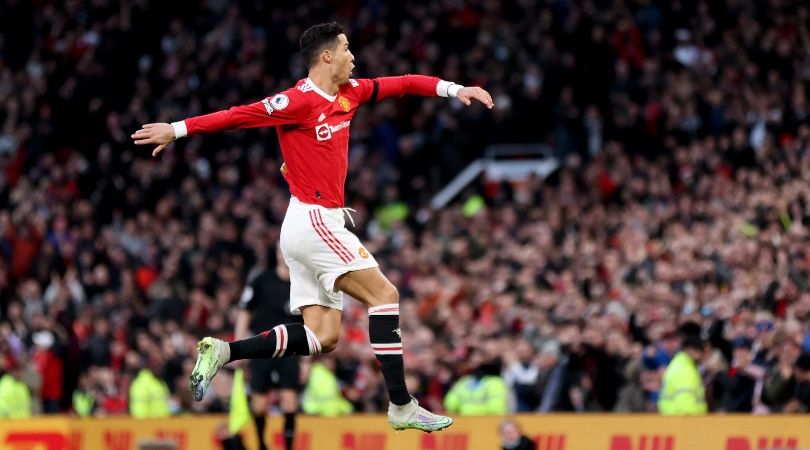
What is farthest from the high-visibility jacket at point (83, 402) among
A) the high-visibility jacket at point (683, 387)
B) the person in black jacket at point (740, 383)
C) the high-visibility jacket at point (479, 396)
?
the person in black jacket at point (740, 383)

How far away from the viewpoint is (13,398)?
60.0 ft

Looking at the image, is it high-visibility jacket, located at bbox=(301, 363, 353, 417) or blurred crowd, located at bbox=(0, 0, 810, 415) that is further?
high-visibility jacket, located at bbox=(301, 363, 353, 417)

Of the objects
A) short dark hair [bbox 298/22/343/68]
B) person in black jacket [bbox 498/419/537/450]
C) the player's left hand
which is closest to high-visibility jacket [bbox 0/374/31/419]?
person in black jacket [bbox 498/419/537/450]

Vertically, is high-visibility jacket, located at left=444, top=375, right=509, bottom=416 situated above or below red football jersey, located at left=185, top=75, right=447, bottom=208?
below

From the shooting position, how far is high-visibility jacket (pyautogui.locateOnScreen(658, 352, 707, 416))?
1452cm

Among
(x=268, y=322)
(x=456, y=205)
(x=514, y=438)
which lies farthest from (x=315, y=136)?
(x=456, y=205)

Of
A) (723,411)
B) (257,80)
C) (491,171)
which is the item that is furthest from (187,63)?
(723,411)

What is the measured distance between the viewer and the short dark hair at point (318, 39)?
393 inches

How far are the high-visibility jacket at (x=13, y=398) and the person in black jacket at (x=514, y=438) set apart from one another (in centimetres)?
675

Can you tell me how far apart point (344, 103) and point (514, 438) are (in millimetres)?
4584

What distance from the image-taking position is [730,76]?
20469 millimetres

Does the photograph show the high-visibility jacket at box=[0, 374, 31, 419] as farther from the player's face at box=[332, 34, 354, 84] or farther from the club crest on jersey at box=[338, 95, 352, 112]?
the player's face at box=[332, 34, 354, 84]

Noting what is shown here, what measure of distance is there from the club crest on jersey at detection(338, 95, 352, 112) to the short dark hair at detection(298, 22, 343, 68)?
28 cm

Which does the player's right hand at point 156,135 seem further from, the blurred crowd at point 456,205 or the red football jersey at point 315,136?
the blurred crowd at point 456,205
